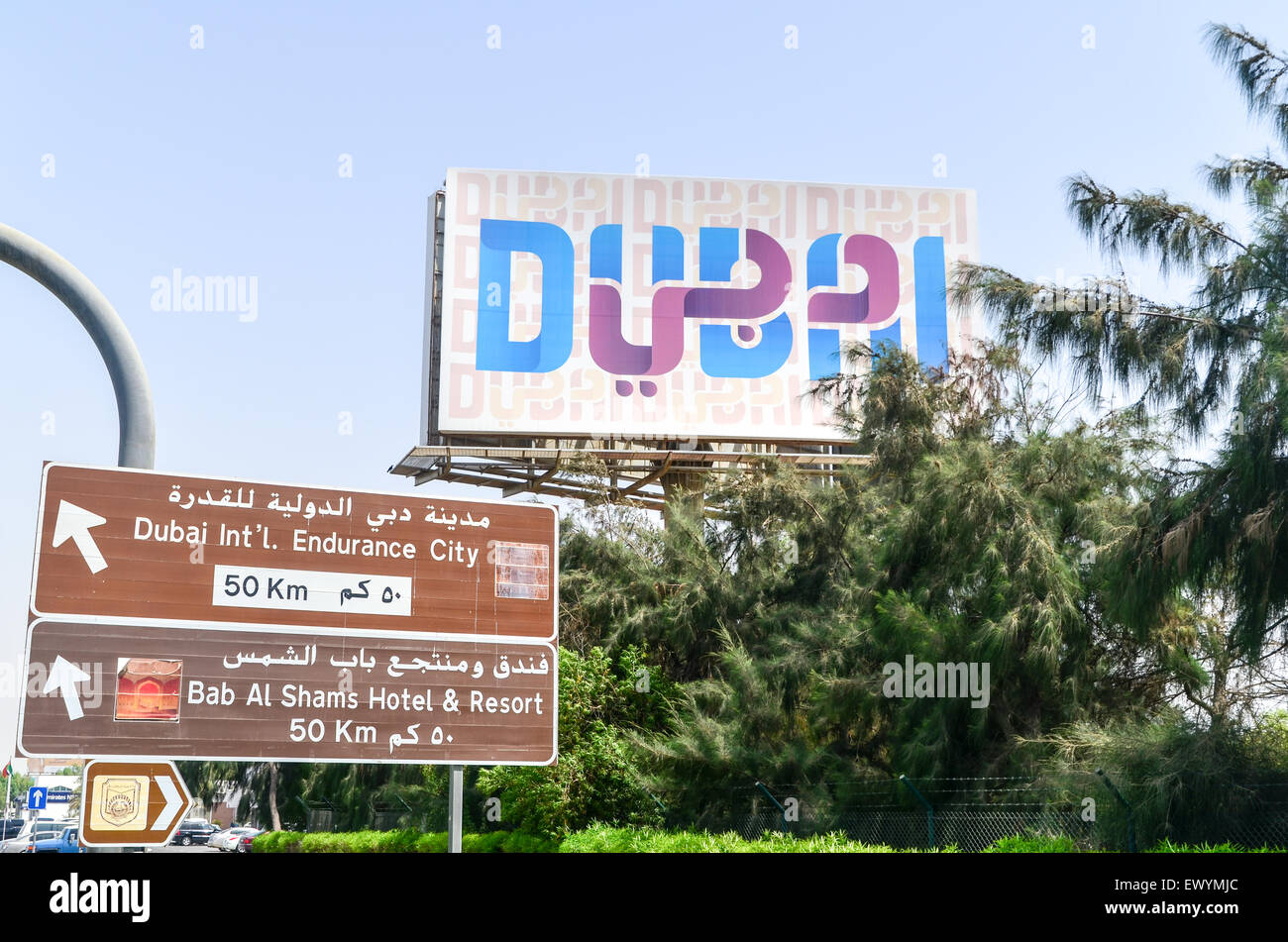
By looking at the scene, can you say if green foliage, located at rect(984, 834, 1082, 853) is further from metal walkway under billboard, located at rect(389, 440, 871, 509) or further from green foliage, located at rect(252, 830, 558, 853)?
metal walkway under billboard, located at rect(389, 440, 871, 509)

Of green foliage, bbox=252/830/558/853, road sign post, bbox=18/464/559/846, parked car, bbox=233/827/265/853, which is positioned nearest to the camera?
road sign post, bbox=18/464/559/846

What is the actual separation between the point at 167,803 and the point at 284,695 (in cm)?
184

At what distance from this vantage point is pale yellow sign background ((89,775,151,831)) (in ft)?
26.8

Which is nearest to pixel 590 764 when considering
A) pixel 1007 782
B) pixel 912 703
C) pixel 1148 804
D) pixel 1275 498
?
pixel 912 703

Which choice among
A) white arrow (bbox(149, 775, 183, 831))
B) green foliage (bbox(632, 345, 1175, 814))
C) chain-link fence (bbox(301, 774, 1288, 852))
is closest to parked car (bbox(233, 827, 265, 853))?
green foliage (bbox(632, 345, 1175, 814))

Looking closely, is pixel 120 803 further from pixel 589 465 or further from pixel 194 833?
pixel 194 833

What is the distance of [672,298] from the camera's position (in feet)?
105

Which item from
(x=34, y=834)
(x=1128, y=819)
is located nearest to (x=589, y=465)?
(x=1128, y=819)

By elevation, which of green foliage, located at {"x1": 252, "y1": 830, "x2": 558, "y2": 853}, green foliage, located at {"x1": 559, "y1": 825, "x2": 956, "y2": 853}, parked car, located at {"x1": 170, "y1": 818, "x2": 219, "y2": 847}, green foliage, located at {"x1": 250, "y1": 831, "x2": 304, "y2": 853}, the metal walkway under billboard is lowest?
parked car, located at {"x1": 170, "y1": 818, "x2": 219, "y2": 847}

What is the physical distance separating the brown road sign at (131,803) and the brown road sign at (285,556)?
1.45 meters

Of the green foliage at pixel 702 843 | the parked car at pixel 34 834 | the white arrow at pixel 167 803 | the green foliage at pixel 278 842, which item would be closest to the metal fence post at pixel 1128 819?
the green foliage at pixel 702 843

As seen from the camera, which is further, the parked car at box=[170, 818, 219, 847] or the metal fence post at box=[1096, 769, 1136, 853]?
the parked car at box=[170, 818, 219, 847]

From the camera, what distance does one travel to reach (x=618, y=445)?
30.9 metres

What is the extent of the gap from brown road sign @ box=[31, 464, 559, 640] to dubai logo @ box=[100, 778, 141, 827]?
1.52m
